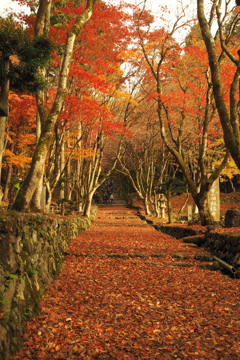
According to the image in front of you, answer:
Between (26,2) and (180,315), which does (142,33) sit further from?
(180,315)

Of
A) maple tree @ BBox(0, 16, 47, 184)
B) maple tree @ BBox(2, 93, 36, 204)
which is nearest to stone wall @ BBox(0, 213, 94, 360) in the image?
maple tree @ BBox(0, 16, 47, 184)

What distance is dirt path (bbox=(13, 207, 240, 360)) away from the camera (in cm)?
410

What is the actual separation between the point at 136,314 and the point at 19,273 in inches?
80.5

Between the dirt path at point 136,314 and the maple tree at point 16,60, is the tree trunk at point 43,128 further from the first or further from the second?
the dirt path at point 136,314

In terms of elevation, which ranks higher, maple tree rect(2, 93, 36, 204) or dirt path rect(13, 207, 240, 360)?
maple tree rect(2, 93, 36, 204)

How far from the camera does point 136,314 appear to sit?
5.34m

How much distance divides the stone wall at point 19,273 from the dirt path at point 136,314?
213mm

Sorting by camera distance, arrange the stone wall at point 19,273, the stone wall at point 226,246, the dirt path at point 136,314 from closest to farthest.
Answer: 1. the stone wall at point 19,273
2. the dirt path at point 136,314
3. the stone wall at point 226,246

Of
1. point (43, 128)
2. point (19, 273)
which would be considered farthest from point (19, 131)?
point (19, 273)

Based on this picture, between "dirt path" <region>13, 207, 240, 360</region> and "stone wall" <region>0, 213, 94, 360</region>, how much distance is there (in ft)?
0.70

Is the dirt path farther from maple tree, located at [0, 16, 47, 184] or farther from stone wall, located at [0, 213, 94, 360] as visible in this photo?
maple tree, located at [0, 16, 47, 184]

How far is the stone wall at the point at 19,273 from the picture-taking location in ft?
12.4

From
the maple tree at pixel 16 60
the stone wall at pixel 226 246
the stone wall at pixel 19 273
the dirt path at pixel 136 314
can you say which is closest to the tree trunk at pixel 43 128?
the maple tree at pixel 16 60

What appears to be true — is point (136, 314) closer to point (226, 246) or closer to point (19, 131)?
point (226, 246)
